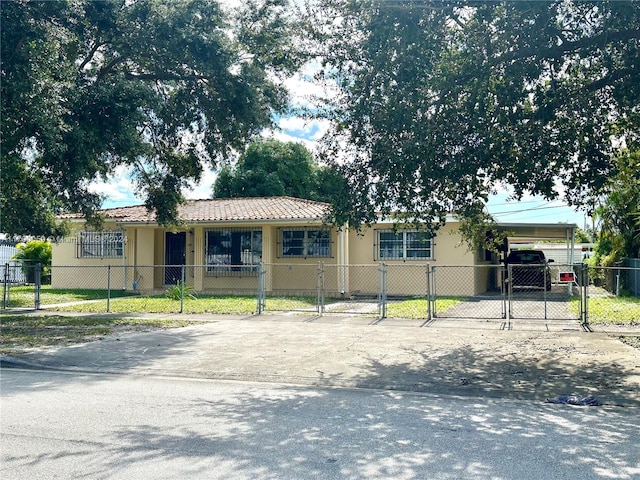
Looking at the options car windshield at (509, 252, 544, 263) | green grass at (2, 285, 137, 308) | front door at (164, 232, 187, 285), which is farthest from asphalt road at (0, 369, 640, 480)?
car windshield at (509, 252, 544, 263)

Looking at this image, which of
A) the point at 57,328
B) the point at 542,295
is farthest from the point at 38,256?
the point at 542,295

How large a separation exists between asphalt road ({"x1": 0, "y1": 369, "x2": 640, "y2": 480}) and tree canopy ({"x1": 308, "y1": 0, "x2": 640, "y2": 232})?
334cm

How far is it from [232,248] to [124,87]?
35.8 feet

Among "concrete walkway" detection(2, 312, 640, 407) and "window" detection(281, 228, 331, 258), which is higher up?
"window" detection(281, 228, 331, 258)

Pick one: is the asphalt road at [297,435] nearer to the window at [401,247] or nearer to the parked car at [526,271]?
the window at [401,247]

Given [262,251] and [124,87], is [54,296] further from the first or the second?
[124,87]

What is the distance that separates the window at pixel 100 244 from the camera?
942 inches

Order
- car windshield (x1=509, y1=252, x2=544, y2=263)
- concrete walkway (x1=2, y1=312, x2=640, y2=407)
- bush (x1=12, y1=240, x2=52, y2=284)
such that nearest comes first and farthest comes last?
concrete walkway (x1=2, y1=312, x2=640, y2=407)
car windshield (x1=509, y1=252, x2=544, y2=263)
bush (x1=12, y1=240, x2=52, y2=284)

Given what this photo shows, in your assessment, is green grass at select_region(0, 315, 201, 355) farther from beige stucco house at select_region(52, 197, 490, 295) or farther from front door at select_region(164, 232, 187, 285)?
front door at select_region(164, 232, 187, 285)

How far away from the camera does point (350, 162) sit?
942 cm

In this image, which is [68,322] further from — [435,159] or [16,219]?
[435,159]

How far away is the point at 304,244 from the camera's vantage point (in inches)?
856

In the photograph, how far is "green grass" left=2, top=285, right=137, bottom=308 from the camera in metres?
18.9

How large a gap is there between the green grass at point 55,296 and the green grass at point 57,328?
12.5 ft
